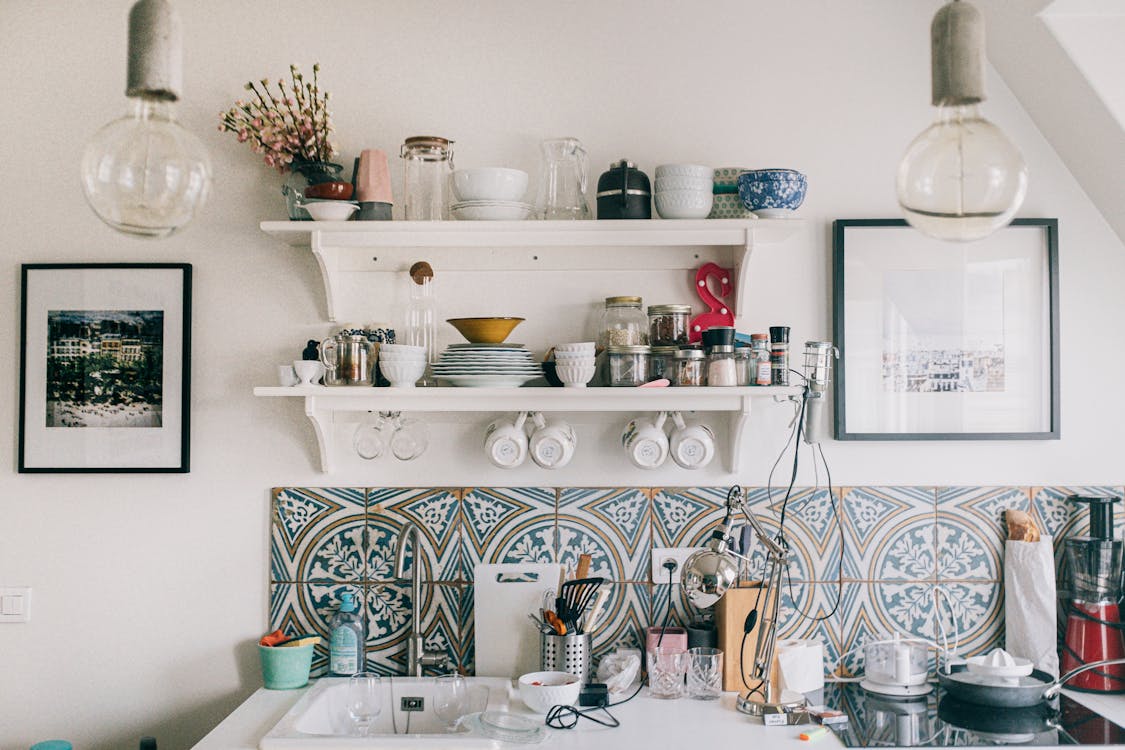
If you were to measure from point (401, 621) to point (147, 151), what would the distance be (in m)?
1.63

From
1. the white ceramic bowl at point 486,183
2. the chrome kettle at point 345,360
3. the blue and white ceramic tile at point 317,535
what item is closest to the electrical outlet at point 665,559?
the blue and white ceramic tile at point 317,535

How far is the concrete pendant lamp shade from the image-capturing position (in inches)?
39.4

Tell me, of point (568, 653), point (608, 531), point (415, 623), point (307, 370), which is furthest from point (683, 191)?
point (415, 623)

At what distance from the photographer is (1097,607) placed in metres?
2.27

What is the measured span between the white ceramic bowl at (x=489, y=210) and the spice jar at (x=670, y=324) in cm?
41

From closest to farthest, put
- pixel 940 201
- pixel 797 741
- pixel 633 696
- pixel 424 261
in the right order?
pixel 940 201
pixel 797 741
pixel 633 696
pixel 424 261

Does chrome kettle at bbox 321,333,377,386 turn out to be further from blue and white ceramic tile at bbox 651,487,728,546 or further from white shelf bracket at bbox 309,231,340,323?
blue and white ceramic tile at bbox 651,487,728,546

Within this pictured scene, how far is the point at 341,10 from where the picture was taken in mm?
2418

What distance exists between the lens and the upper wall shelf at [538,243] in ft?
7.22

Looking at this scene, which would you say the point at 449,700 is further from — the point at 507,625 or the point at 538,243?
the point at 538,243

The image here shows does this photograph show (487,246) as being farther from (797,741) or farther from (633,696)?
(797,741)

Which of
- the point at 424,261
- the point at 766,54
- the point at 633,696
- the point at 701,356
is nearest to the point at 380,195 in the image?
the point at 424,261

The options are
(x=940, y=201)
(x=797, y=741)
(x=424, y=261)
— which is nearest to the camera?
(x=940, y=201)

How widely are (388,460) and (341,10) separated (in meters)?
1.16
